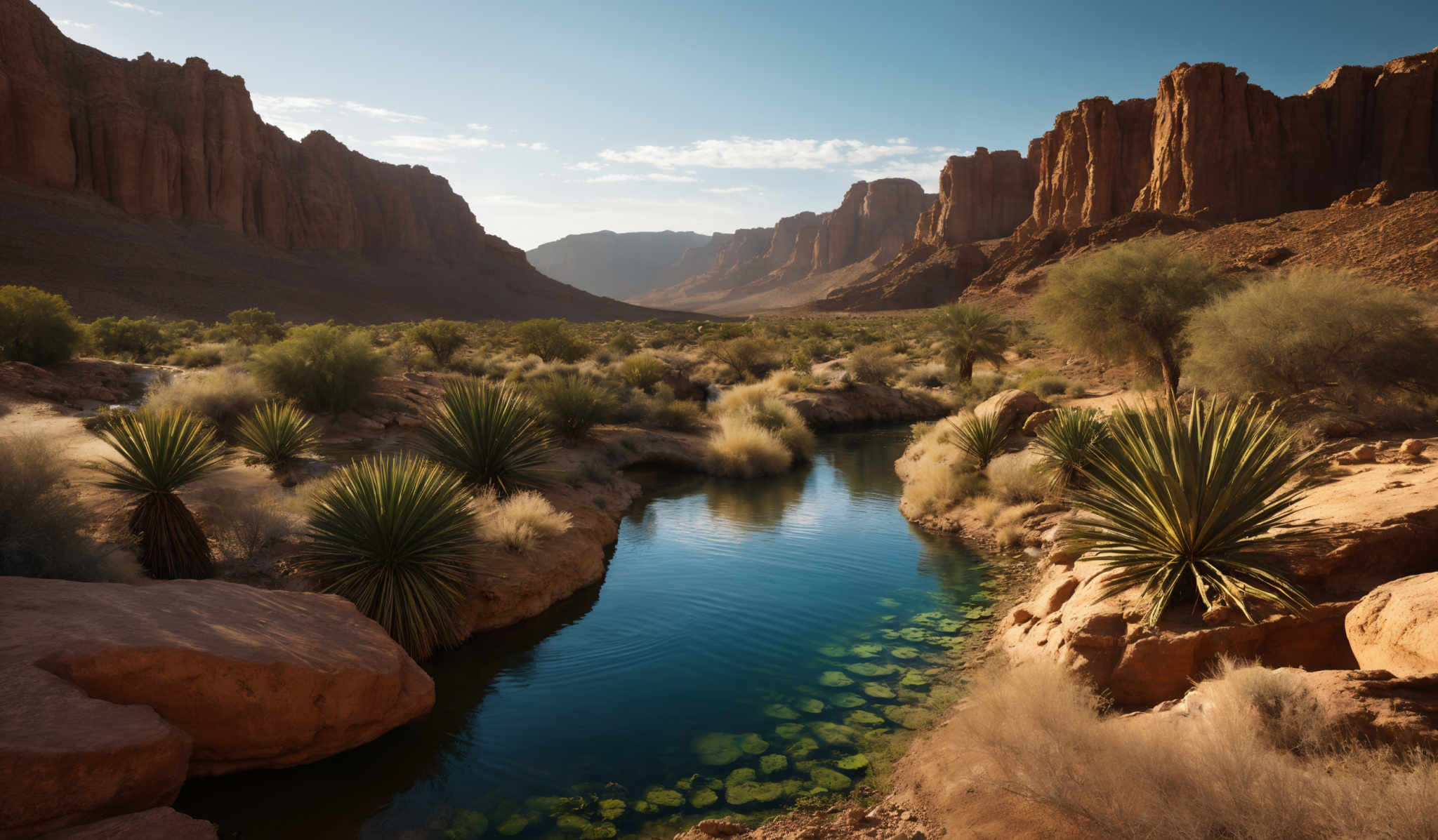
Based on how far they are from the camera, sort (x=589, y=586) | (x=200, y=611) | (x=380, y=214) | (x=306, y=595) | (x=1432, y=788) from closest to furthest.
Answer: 1. (x=1432, y=788)
2. (x=200, y=611)
3. (x=306, y=595)
4. (x=589, y=586)
5. (x=380, y=214)

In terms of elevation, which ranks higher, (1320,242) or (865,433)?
(1320,242)

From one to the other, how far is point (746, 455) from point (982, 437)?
586cm

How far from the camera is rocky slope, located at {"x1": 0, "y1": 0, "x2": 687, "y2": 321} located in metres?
49.3

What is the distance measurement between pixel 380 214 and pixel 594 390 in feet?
286

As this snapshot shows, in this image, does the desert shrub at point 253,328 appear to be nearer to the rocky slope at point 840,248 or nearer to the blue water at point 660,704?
the blue water at point 660,704

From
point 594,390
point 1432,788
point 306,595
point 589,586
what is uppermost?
point 594,390

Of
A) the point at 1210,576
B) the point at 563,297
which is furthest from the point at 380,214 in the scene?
the point at 1210,576

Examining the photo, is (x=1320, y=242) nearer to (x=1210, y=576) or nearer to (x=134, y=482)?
(x=1210, y=576)

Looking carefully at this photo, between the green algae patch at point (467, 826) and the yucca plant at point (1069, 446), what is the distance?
10278mm

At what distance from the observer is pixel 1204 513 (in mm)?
6227

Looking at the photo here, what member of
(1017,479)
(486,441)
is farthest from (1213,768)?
(486,441)

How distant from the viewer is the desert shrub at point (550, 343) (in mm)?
29516

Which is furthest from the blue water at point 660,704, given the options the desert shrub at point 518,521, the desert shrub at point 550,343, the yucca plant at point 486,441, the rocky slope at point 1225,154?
the rocky slope at point 1225,154

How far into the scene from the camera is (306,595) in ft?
22.9
